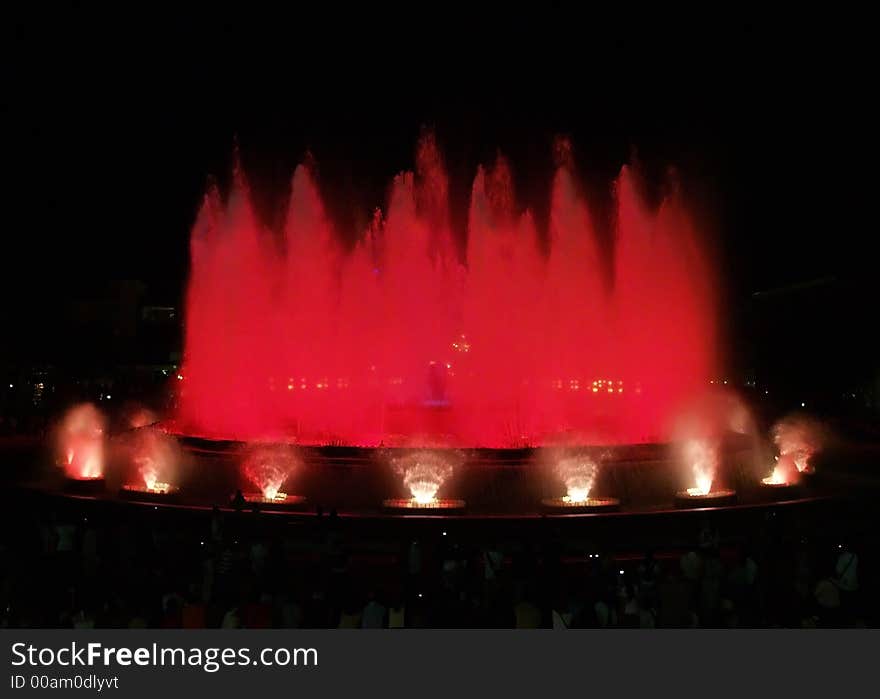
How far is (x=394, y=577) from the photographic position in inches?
519

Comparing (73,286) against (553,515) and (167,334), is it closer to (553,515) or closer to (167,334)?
(167,334)

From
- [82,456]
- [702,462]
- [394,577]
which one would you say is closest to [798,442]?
[702,462]

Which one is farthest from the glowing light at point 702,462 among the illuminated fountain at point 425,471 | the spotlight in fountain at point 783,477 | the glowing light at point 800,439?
the illuminated fountain at point 425,471

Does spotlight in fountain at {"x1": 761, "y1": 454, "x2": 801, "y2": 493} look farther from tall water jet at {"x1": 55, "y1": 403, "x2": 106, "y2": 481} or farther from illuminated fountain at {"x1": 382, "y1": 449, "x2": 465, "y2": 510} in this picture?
tall water jet at {"x1": 55, "y1": 403, "x2": 106, "y2": 481}

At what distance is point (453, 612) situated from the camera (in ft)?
29.8

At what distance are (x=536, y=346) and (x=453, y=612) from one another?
17.9 metres

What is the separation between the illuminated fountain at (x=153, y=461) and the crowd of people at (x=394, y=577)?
212 centimetres

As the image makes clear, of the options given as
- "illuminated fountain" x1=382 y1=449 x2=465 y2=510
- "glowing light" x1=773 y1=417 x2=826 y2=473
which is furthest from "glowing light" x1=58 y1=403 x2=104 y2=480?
"glowing light" x1=773 y1=417 x2=826 y2=473

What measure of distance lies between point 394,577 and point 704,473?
667 centimetres

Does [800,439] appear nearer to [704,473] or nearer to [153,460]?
[704,473]

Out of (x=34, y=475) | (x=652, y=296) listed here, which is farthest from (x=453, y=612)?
(x=652, y=296)

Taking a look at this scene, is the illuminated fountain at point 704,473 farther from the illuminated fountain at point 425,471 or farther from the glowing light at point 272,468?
the glowing light at point 272,468

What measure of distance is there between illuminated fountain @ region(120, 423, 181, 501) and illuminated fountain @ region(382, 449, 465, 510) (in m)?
3.87

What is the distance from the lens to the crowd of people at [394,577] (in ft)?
30.0
